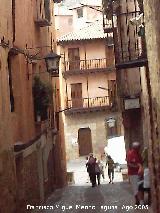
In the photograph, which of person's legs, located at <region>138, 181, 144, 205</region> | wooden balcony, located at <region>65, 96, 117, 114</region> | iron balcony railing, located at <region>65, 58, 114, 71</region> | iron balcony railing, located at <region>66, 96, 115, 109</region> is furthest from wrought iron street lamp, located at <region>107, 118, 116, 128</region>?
person's legs, located at <region>138, 181, 144, 205</region>

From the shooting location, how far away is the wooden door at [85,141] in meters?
39.7

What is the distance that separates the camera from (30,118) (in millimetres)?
16312

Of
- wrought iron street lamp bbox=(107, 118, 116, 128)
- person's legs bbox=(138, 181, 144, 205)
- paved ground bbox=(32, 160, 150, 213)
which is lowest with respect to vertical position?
paved ground bbox=(32, 160, 150, 213)

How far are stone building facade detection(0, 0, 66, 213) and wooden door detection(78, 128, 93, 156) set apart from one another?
18422 millimetres

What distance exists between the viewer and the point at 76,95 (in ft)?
129

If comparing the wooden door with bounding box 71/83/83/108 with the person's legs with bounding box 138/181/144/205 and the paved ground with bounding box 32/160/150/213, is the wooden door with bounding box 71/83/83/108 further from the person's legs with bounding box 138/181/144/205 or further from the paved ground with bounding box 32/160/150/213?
the person's legs with bounding box 138/181/144/205

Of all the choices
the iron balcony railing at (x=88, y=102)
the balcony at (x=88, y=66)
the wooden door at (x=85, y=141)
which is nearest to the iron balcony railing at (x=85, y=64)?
the balcony at (x=88, y=66)

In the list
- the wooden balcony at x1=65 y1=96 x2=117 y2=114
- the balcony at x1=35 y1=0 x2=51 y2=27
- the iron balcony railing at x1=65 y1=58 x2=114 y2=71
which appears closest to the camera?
the balcony at x1=35 y1=0 x2=51 y2=27

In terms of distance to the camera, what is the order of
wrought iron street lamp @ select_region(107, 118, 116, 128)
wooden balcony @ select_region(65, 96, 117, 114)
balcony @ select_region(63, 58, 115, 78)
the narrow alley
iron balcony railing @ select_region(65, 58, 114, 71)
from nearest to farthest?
1. the narrow alley
2. wrought iron street lamp @ select_region(107, 118, 116, 128)
3. wooden balcony @ select_region(65, 96, 117, 114)
4. balcony @ select_region(63, 58, 115, 78)
5. iron balcony railing @ select_region(65, 58, 114, 71)

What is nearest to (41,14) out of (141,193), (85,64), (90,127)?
(141,193)

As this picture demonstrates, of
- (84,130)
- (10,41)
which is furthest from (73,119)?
(10,41)

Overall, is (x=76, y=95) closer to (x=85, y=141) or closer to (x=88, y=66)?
(x=88, y=66)

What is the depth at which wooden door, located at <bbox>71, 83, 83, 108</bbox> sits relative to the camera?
39.1 meters

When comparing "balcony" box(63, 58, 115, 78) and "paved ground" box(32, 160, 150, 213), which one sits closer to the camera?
"paved ground" box(32, 160, 150, 213)
